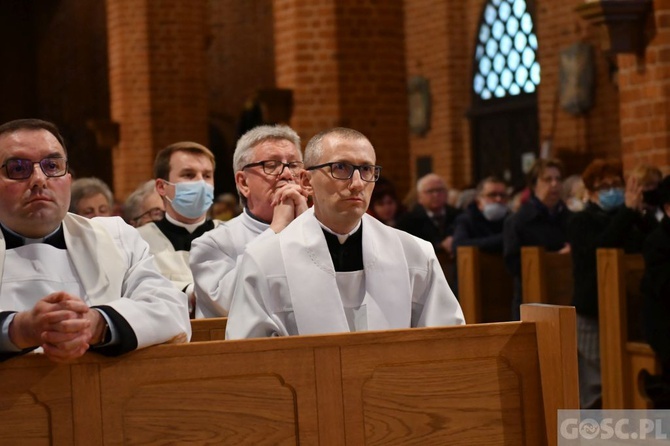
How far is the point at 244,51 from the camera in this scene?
21594 mm

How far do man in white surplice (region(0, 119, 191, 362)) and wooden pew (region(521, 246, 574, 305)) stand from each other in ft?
14.0

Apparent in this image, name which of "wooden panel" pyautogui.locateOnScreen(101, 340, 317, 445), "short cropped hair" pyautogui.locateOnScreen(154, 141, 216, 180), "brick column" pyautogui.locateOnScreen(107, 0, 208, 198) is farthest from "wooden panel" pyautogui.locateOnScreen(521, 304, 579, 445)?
"brick column" pyautogui.locateOnScreen(107, 0, 208, 198)

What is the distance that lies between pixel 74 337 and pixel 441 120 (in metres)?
16.3

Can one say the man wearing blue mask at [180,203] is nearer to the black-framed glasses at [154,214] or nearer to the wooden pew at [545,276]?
the black-framed glasses at [154,214]

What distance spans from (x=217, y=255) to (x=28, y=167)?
183 cm

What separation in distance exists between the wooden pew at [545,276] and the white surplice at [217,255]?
284cm

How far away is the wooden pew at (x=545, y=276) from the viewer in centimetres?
764

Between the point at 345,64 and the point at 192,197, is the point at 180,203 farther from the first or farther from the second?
the point at 345,64

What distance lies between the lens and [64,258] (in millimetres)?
3678

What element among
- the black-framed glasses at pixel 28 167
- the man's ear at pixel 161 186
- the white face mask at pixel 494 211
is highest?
the black-framed glasses at pixel 28 167

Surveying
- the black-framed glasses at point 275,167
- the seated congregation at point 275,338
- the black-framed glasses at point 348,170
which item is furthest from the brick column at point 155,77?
the black-framed glasses at point 348,170

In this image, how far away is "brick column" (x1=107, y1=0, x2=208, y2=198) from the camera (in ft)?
47.4

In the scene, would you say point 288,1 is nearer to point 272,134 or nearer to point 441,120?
point 272,134

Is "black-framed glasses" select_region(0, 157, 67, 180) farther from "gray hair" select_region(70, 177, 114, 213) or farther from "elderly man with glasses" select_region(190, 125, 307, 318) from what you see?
"gray hair" select_region(70, 177, 114, 213)
